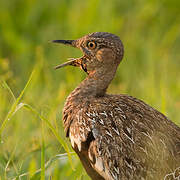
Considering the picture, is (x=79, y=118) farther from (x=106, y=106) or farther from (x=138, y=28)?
(x=138, y=28)

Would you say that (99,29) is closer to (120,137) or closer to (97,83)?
(97,83)

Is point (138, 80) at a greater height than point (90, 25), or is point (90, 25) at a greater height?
point (90, 25)

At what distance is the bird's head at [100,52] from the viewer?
5.13 metres

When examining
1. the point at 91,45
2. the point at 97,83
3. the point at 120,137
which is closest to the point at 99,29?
the point at 91,45

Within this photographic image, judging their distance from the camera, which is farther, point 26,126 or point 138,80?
point 138,80

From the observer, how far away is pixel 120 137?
4527mm

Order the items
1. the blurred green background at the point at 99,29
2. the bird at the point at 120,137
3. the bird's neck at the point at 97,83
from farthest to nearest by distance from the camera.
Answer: the blurred green background at the point at 99,29
the bird's neck at the point at 97,83
the bird at the point at 120,137

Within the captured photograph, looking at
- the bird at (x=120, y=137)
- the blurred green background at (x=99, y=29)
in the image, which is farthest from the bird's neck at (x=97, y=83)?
the blurred green background at (x=99, y=29)

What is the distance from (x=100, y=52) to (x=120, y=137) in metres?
0.99

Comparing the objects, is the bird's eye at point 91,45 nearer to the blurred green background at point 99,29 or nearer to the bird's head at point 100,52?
the bird's head at point 100,52

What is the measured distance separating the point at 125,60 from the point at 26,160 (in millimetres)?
4157

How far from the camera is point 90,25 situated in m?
9.79

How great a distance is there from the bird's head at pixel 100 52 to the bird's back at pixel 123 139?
0.45 m

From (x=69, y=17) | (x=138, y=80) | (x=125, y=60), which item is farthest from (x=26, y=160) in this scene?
(x=69, y=17)
